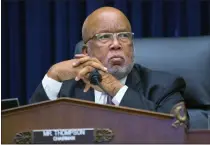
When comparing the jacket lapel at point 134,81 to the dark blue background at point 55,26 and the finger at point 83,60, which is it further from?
the dark blue background at point 55,26

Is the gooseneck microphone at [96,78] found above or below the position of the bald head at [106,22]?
below

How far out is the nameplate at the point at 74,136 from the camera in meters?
1.11

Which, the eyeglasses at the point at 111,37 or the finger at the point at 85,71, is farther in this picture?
the eyeglasses at the point at 111,37

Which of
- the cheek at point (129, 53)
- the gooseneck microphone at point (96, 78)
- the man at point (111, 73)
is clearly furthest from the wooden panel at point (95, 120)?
the cheek at point (129, 53)

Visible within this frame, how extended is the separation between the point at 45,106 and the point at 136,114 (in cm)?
20

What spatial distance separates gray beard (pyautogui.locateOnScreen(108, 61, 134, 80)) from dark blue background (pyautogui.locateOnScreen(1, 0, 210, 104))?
1.08 metres

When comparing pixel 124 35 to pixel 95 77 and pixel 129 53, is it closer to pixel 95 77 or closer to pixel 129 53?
pixel 129 53

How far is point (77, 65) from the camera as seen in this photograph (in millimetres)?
1707

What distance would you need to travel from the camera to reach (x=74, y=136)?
43.6 inches

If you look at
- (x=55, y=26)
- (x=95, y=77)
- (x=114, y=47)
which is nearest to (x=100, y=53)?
(x=114, y=47)

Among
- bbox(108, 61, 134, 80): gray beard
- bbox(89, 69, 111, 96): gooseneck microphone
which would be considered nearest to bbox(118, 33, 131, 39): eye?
bbox(108, 61, 134, 80): gray beard

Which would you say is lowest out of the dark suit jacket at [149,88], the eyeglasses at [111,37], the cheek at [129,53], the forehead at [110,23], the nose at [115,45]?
the dark suit jacket at [149,88]

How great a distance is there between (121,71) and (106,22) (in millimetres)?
187

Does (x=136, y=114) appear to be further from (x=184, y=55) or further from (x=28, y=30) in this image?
(x=28, y=30)
